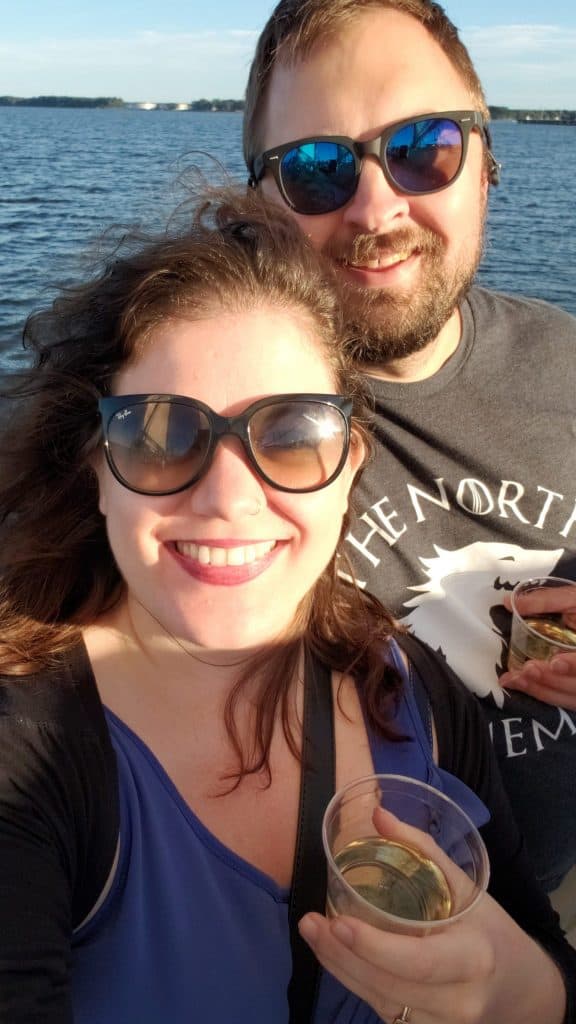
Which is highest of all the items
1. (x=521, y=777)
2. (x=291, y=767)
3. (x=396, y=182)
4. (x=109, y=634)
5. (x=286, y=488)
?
(x=396, y=182)


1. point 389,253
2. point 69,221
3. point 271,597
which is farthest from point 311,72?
point 69,221

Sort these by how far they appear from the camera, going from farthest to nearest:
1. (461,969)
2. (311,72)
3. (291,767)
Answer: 1. (311,72)
2. (291,767)
3. (461,969)

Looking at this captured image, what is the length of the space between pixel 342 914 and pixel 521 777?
108cm

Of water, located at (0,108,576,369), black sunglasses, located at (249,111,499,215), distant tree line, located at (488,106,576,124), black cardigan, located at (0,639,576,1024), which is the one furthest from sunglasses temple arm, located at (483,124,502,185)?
distant tree line, located at (488,106,576,124)

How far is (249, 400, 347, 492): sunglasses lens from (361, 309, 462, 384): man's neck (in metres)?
1.01

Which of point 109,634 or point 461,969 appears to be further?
point 109,634

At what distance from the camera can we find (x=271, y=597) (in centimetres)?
149

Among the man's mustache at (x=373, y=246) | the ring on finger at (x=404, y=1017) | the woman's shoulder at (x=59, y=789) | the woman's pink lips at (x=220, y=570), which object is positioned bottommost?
the ring on finger at (x=404, y=1017)

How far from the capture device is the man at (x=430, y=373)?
218 cm

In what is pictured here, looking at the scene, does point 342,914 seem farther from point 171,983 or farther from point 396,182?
point 396,182

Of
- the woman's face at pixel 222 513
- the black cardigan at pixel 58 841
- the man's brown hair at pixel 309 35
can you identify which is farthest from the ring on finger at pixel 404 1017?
the man's brown hair at pixel 309 35

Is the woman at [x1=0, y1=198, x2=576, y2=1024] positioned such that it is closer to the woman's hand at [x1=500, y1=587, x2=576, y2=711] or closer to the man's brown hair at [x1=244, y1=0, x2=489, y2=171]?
the woman's hand at [x1=500, y1=587, x2=576, y2=711]

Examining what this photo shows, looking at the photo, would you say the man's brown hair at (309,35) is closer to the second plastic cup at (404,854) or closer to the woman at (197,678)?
the woman at (197,678)

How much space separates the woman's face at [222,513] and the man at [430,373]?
0.81m
